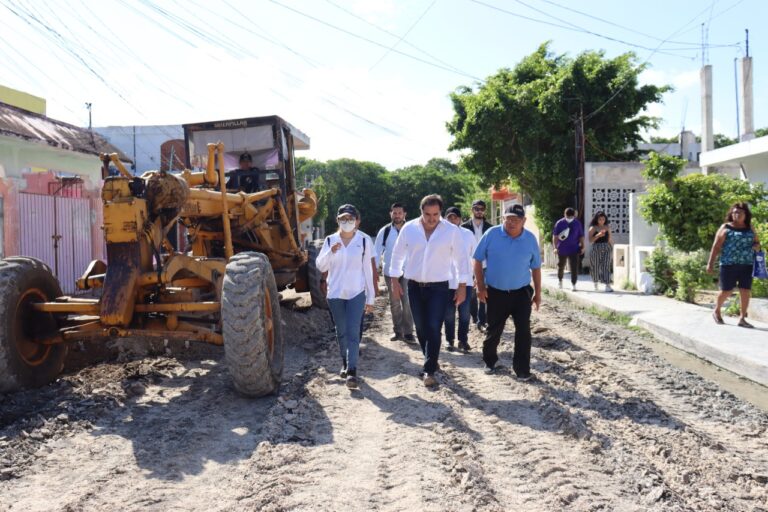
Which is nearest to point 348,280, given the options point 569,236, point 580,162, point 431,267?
point 431,267

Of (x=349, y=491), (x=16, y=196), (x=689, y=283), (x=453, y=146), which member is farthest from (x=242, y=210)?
(x=453, y=146)

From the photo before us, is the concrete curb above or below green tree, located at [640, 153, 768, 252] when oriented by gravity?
below

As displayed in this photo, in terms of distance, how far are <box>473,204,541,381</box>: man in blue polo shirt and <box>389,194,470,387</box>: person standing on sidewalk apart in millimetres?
282

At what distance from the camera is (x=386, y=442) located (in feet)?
14.8

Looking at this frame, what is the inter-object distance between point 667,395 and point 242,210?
5.14 m

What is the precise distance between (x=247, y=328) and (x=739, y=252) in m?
6.36

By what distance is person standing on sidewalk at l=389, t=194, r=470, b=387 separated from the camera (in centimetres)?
620

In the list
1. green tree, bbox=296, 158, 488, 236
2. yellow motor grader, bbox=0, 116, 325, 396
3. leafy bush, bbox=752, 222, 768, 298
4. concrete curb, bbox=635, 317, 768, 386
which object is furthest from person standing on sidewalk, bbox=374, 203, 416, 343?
green tree, bbox=296, 158, 488, 236

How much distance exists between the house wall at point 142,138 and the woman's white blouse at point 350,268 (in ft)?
98.7

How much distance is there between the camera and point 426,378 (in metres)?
6.05

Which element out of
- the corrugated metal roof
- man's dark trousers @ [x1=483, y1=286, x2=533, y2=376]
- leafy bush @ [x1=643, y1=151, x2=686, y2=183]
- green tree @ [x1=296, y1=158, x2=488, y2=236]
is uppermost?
green tree @ [x1=296, y1=158, x2=488, y2=236]

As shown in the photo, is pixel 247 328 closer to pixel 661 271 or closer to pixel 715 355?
pixel 715 355

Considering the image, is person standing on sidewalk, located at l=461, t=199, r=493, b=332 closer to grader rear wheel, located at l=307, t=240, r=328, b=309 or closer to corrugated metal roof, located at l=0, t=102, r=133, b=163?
grader rear wheel, located at l=307, t=240, r=328, b=309

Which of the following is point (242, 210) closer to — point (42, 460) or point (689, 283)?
point (42, 460)
